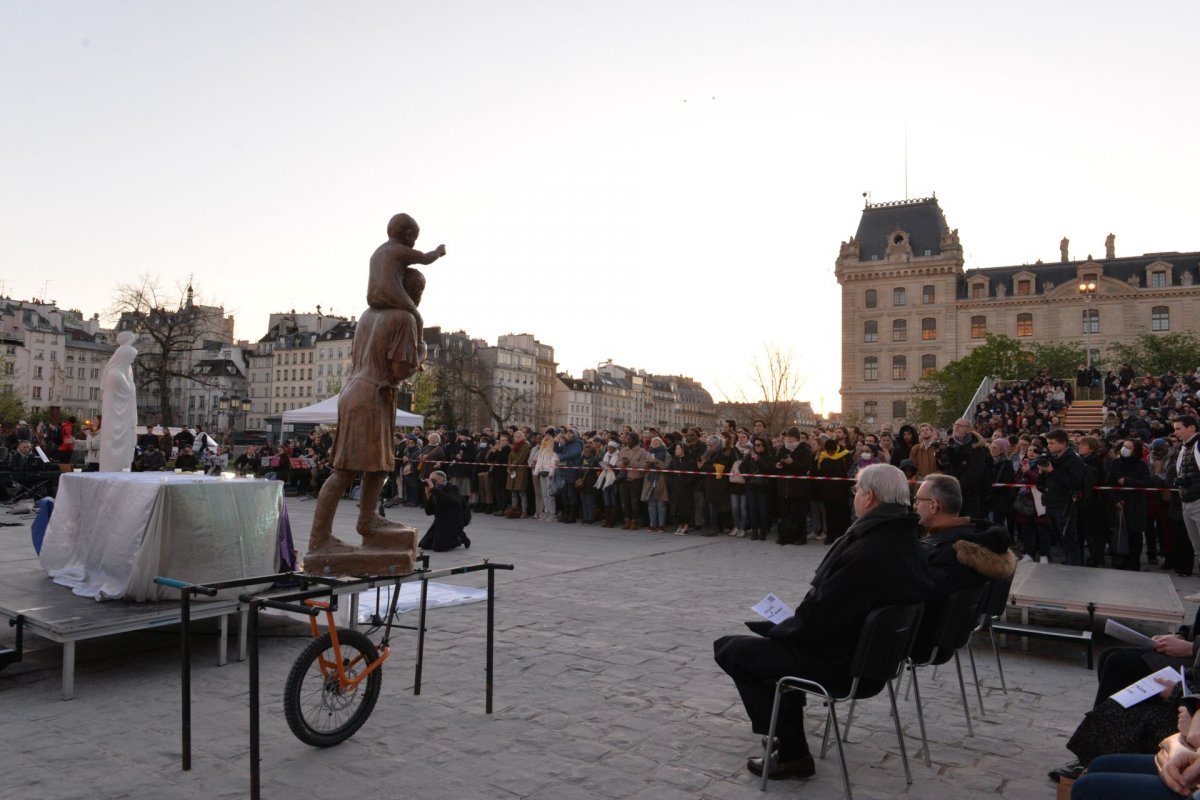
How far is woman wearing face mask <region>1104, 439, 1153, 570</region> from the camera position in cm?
1176

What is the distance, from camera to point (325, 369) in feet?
359

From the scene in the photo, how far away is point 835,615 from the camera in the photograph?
13.5 ft

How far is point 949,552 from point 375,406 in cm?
379

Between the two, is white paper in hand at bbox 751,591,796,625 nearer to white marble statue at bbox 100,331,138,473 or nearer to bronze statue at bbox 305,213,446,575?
bronze statue at bbox 305,213,446,575

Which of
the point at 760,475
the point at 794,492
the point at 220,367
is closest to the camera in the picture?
the point at 794,492

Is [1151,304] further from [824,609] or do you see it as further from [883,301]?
[824,609]

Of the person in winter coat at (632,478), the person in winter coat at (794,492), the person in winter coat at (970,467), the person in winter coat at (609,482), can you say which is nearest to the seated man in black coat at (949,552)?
the person in winter coat at (970,467)

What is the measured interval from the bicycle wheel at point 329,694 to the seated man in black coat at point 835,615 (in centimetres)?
209

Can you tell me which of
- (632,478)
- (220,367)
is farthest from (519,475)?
(220,367)

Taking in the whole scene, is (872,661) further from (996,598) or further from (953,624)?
(996,598)

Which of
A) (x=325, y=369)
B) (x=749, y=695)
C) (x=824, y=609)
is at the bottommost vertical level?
(x=749, y=695)

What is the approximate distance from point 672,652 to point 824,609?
2.85 meters

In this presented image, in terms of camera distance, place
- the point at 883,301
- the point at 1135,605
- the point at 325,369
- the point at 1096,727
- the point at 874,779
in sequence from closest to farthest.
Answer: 1. the point at 1096,727
2. the point at 874,779
3. the point at 1135,605
4. the point at 883,301
5. the point at 325,369

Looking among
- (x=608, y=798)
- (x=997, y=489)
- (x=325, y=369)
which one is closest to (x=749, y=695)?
(x=608, y=798)
